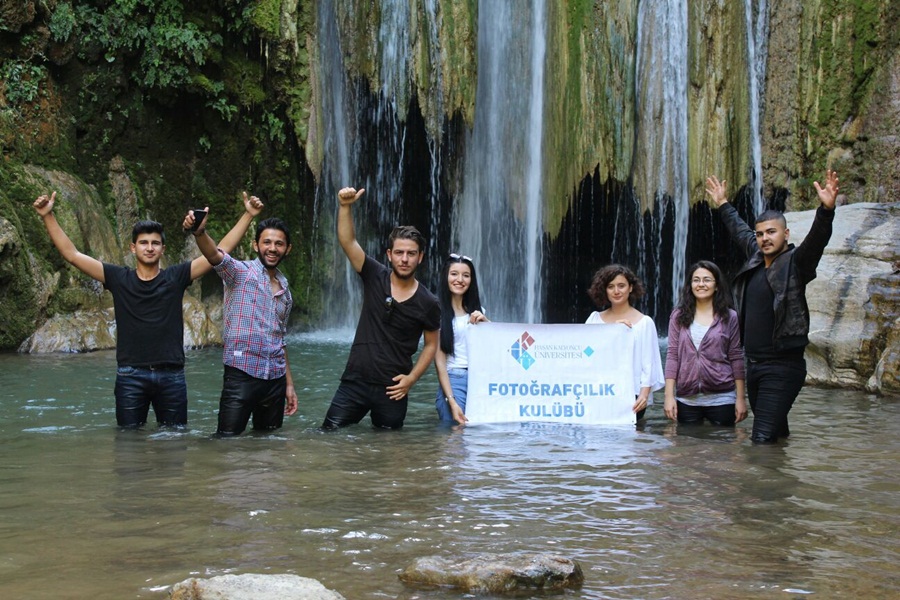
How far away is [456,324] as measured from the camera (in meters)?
7.08

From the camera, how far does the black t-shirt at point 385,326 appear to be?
21.2ft

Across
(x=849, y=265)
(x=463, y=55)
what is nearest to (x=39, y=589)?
(x=849, y=265)

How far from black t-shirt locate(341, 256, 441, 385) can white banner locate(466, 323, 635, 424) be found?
0.80m

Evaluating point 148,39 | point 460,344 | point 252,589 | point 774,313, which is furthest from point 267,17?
point 252,589

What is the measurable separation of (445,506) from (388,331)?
2030 millimetres

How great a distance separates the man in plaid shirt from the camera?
623 centimetres

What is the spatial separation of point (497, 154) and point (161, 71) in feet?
22.6

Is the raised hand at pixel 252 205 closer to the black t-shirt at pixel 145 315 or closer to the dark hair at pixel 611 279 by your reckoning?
the black t-shirt at pixel 145 315

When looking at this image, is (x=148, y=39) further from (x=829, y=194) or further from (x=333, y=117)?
(x=829, y=194)

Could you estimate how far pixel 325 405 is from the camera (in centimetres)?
899

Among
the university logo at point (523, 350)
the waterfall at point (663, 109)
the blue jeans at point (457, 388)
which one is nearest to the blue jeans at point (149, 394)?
the blue jeans at point (457, 388)

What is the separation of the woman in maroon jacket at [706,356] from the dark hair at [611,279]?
351 mm

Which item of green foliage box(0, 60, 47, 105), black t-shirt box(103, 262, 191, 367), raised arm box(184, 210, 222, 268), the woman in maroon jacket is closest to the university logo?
the woman in maroon jacket

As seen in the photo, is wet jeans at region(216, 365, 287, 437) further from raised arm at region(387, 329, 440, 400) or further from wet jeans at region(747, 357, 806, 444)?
wet jeans at region(747, 357, 806, 444)
